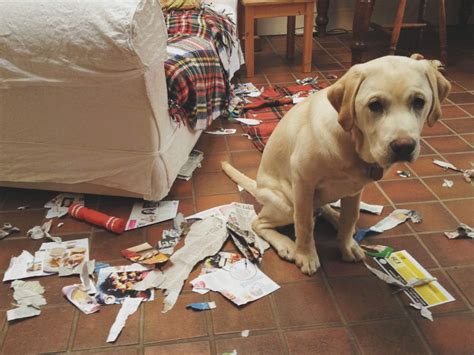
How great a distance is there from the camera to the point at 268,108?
3.06m

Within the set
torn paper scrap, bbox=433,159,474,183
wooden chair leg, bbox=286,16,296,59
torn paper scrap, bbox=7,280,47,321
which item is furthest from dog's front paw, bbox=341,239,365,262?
wooden chair leg, bbox=286,16,296,59

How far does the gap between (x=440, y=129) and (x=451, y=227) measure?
40.6 inches

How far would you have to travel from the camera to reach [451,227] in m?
1.91

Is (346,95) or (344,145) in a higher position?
(346,95)

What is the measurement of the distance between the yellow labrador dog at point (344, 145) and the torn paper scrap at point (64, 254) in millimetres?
714

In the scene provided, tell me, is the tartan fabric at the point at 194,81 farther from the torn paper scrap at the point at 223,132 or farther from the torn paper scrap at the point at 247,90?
the torn paper scrap at the point at 247,90

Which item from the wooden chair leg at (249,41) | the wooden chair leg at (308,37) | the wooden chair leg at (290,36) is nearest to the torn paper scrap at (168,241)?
the wooden chair leg at (249,41)

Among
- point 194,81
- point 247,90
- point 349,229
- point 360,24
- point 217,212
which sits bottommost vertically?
point 247,90

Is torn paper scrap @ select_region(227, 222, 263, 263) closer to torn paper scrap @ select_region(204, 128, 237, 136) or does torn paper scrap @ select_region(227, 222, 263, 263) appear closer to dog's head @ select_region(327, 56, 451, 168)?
dog's head @ select_region(327, 56, 451, 168)

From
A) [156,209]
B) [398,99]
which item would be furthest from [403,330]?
[156,209]

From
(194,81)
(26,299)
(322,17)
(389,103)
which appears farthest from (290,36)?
(26,299)

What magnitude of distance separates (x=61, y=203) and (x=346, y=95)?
1.45 m

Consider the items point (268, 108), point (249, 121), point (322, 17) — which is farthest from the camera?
point (322, 17)

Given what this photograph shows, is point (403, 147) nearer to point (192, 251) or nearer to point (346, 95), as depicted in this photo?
point (346, 95)
